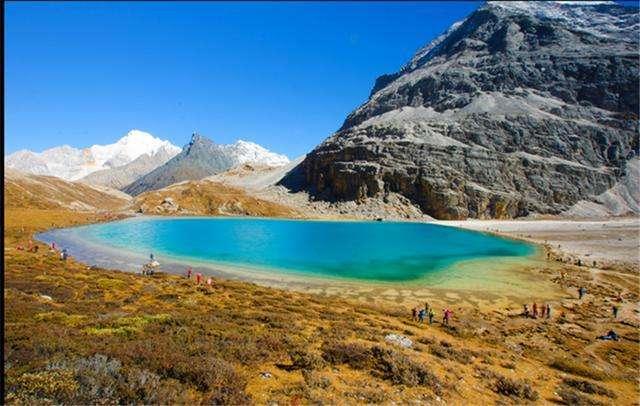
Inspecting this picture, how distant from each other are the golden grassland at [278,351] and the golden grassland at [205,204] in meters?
117

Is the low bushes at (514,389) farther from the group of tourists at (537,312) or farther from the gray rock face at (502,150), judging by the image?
the gray rock face at (502,150)

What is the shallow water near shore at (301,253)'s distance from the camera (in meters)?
45.2

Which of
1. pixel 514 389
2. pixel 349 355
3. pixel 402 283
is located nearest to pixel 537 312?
pixel 402 283

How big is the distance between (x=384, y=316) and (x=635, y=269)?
46279mm

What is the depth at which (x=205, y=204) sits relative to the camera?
151875mm

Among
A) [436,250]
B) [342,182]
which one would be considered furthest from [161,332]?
[342,182]

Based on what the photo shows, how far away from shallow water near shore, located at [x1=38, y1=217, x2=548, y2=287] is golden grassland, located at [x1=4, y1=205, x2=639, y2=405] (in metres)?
13.4

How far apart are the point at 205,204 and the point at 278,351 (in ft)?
466

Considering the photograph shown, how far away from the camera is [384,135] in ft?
600

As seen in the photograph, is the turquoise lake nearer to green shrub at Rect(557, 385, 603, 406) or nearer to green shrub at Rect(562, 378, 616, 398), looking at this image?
green shrub at Rect(562, 378, 616, 398)

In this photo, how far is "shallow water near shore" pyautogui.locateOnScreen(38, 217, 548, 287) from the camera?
45250 mm

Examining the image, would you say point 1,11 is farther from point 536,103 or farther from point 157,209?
point 536,103

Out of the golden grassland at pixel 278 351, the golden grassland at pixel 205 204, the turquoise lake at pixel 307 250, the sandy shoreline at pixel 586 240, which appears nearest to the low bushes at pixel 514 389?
the golden grassland at pixel 278 351

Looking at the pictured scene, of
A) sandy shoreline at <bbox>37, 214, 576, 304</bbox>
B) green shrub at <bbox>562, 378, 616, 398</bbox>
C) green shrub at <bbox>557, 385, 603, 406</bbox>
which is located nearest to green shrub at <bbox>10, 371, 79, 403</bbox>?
green shrub at <bbox>557, 385, 603, 406</bbox>
